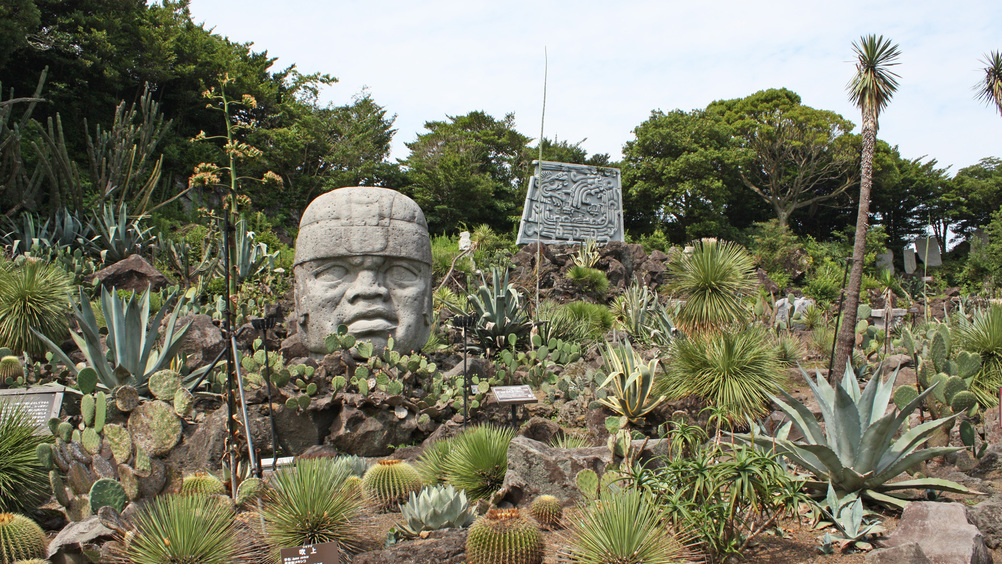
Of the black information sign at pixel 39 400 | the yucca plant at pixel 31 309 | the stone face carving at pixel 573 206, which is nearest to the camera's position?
the black information sign at pixel 39 400

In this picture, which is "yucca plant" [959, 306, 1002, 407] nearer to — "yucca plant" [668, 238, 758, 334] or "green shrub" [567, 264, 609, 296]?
"yucca plant" [668, 238, 758, 334]

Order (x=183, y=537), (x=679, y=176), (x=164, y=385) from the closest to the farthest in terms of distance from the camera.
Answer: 1. (x=183, y=537)
2. (x=164, y=385)
3. (x=679, y=176)

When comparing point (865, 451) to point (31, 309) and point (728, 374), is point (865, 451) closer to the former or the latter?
point (728, 374)

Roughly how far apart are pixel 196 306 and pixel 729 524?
7.50m

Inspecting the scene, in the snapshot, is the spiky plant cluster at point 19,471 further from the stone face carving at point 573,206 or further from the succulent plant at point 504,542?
the stone face carving at point 573,206

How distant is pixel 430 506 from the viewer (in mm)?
3867

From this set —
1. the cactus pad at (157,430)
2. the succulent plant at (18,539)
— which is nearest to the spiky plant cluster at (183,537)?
the succulent plant at (18,539)

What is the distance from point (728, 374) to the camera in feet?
19.6

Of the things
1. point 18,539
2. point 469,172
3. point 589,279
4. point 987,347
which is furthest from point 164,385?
point 469,172

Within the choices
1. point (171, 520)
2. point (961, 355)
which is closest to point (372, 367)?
point (171, 520)

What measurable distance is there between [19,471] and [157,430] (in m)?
0.78

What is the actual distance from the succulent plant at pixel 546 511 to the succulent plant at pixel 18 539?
2632mm

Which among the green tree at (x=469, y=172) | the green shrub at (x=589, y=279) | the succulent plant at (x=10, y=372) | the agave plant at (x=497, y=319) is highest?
the green tree at (x=469, y=172)

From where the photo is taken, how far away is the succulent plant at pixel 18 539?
332cm
